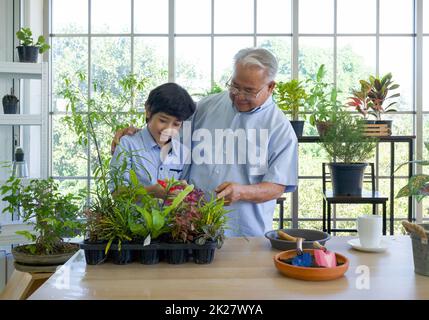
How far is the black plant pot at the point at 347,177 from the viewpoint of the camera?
3.93 metres

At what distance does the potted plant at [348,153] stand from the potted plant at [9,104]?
2704 millimetres

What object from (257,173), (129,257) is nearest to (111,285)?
(129,257)

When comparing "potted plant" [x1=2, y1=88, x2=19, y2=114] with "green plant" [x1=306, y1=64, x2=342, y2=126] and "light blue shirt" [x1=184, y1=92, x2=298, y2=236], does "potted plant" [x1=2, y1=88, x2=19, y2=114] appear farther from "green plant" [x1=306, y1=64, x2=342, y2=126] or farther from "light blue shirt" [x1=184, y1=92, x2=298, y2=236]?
"green plant" [x1=306, y1=64, x2=342, y2=126]

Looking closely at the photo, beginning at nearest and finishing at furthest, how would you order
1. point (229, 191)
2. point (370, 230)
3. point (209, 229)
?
point (209, 229)
point (370, 230)
point (229, 191)

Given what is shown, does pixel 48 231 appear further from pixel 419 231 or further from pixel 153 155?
pixel 419 231

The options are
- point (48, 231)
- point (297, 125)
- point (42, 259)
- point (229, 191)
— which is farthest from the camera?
point (297, 125)

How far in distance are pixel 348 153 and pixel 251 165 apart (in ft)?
5.87

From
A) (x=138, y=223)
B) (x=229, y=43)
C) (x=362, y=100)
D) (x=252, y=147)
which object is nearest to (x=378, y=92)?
(x=362, y=100)

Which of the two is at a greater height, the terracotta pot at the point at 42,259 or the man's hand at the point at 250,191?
the man's hand at the point at 250,191

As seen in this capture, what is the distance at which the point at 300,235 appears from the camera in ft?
6.34

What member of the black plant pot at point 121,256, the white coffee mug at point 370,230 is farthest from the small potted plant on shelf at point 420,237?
the black plant pot at point 121,256

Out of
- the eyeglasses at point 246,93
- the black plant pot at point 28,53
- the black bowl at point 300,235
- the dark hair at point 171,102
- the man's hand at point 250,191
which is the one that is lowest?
the black bowl at point 300,235

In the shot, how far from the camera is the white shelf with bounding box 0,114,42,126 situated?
4.00 meters

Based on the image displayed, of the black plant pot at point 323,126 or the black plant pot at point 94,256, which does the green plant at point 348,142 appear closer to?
the black plant pot at point 323,126
